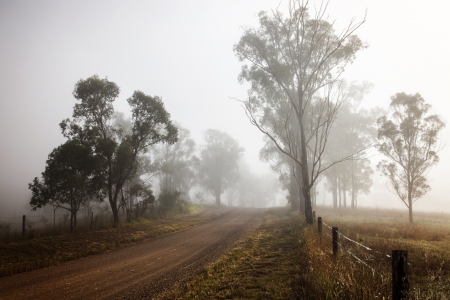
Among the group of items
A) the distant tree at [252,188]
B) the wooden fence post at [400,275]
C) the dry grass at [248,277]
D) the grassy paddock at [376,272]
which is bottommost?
the distant tree at [252,188]

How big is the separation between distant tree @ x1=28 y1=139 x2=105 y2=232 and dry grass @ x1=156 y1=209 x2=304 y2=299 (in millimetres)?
12968

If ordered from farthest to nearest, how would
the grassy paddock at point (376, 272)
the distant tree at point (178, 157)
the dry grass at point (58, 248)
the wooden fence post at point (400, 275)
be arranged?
the distant tree at point (178, 157) < the dry grass at point (58, 248) < the grassy paddock at point (376, 272) < the wooden fence post at point (400, 275)

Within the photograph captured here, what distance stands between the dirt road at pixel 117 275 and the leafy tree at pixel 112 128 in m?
8.29

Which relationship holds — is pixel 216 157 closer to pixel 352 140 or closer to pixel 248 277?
pixel 352 140

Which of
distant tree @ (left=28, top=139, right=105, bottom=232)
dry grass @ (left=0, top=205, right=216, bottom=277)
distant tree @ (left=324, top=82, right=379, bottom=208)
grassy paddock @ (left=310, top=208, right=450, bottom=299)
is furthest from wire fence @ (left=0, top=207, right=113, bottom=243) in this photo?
distant tree @ (left=324, top=82, right=379, bottom=208)

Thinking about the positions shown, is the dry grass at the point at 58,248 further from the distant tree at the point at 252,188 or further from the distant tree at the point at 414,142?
the distant tree at the point at 252,188

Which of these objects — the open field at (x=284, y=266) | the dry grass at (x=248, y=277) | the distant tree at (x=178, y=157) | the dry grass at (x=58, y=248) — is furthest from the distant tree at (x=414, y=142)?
the distant tree at (x=178, y=157)

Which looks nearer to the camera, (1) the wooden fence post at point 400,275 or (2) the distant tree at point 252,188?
(1) the wooden fence post at point 400,275

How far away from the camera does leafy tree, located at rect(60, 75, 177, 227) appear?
60.7 feet

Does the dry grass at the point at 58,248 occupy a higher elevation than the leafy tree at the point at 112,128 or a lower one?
lower

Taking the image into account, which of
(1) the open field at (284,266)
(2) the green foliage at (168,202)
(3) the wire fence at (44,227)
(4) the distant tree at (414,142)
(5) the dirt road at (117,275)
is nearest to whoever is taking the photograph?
(1) the open field at (284,266)

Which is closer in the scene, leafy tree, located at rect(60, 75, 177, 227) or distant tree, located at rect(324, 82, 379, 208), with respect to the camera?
leafy tree, located at rect(60, 75, 177, 227)

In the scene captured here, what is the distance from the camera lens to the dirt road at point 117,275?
21.5ft

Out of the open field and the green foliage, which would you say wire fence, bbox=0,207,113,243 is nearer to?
the open field
